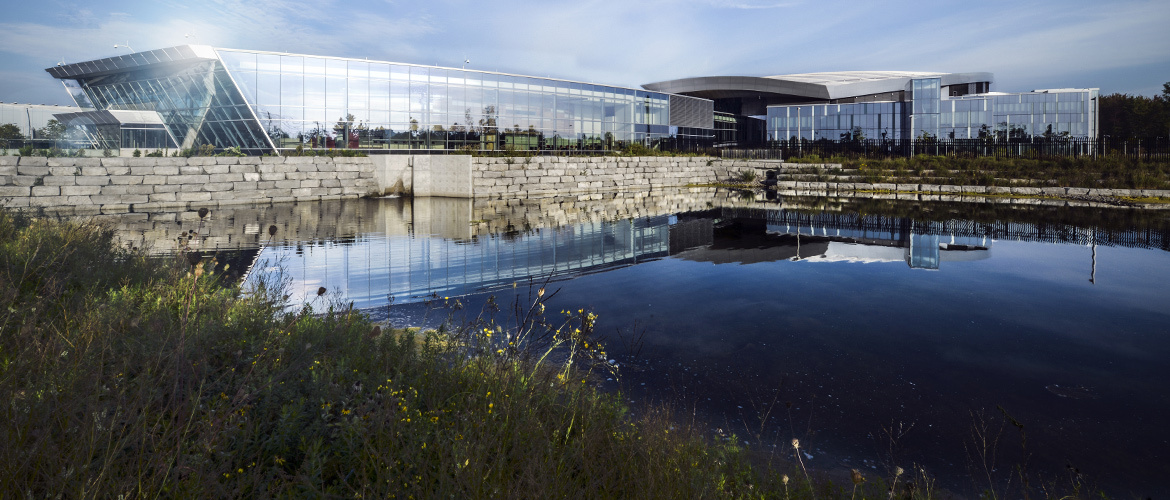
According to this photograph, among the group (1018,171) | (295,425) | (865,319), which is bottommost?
(865,319)

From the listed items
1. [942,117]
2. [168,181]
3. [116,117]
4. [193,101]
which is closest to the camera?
[168,181]

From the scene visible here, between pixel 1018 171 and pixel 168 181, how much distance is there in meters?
35.7

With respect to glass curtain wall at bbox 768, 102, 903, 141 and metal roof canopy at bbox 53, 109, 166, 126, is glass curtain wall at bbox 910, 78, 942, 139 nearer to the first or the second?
glass curtain wall at bbox 768, 102, 903, 141

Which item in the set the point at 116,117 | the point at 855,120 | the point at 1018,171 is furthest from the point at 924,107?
the point at 116,117

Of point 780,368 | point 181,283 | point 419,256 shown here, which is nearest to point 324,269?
point 419,256

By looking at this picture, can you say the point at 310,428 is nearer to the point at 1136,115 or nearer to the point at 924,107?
the point at 924,107

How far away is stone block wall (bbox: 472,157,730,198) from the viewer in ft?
108

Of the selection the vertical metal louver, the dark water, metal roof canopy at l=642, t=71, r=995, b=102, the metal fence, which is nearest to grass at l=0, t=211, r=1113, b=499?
the dark water

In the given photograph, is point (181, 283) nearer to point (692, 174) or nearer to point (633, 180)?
point (633, 180)

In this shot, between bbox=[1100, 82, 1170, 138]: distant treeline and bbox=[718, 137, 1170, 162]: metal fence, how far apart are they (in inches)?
1666

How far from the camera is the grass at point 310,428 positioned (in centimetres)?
276

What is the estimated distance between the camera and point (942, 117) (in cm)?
6762

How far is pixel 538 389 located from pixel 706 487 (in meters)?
1.55

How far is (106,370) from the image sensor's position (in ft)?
12.7
